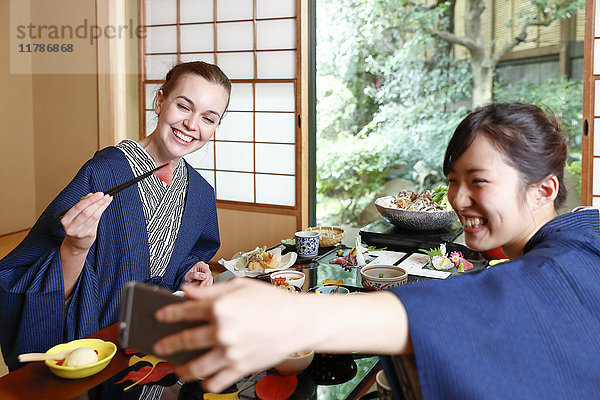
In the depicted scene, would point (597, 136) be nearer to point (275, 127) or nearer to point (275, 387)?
point (275, 127)

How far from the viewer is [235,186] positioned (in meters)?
5.04

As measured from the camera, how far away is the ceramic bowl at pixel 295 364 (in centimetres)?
117

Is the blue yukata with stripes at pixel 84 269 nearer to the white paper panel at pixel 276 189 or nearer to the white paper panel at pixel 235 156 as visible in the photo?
the white paper panel at pixel 276 189

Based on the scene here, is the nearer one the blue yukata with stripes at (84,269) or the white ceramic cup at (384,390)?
the white ceramic cup at (384,390)

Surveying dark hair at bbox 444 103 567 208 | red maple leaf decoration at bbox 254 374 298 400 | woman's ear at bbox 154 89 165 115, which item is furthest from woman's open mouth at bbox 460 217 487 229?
woman's ear at bbox 154 89 165 115

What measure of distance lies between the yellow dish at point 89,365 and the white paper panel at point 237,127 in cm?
370

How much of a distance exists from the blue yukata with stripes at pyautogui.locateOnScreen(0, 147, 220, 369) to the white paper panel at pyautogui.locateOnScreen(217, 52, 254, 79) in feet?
9.38

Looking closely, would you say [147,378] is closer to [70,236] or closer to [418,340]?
[70,236]

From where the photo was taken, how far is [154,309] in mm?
630

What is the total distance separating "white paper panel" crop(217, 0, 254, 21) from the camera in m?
4.71

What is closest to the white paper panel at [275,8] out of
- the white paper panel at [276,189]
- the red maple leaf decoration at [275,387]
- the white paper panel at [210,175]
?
the white paper panel at [276,189]

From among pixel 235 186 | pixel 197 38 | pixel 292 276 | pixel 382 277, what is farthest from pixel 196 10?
pixel 382 277

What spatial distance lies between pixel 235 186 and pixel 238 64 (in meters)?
1.08

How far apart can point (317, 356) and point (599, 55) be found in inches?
132
